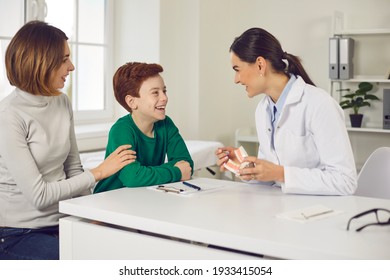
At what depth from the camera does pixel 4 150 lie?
6.15 ft

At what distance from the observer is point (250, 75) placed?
6.98ft

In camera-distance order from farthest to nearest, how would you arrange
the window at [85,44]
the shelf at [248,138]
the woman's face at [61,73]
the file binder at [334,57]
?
1. the shelf at [248,138]
2. the file binder at [334,57]
3. the window at [85,44]
4. the woman's face at [61,73]

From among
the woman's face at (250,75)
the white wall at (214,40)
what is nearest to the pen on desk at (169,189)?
the woman's face at (250,75)

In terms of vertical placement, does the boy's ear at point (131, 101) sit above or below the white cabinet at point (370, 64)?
below

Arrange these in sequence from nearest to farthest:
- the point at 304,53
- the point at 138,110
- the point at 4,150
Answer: the point at 4,150
the point at 138,110
the point at 304,53

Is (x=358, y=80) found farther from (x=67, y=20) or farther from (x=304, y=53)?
(x=67, y=20)

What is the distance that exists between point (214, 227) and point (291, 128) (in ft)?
2.33

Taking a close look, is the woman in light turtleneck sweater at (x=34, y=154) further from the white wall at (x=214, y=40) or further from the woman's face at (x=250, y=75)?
the white wall at (x=214, y=40)

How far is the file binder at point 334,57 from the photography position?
13.4 feet

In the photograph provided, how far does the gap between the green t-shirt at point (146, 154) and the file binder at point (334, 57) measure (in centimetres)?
214

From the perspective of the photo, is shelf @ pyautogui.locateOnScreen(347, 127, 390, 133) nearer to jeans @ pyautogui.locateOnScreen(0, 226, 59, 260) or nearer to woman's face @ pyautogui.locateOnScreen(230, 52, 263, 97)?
woman's face @ pyautogui.locateOnScreen(230, 52, 263, 97)

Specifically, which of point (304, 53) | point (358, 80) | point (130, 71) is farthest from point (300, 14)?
point (130, 71)

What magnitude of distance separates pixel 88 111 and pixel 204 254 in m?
2.81
